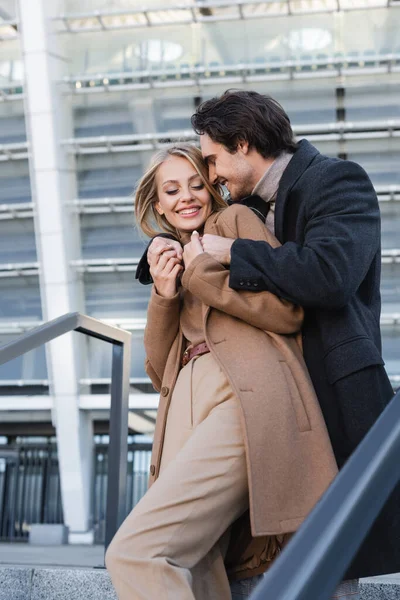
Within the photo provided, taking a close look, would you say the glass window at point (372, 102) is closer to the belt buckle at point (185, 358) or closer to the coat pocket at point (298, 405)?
the belt buckle at point (185, 358)

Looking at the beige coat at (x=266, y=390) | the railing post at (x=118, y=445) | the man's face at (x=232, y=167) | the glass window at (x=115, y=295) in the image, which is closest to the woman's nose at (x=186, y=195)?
the man's face at (x=232, y=167)

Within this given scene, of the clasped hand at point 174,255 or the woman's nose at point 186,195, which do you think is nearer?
the clasped hand at point 174,255

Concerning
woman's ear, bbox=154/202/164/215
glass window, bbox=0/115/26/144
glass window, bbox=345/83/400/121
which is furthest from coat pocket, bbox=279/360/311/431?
glass window, bbox=0/115/26/144

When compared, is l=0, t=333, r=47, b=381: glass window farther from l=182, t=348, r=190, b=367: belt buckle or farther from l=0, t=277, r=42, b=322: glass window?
l=182, t=348, r=190, b=367: belt buckle

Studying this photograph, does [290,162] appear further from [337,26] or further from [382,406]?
[337,26]

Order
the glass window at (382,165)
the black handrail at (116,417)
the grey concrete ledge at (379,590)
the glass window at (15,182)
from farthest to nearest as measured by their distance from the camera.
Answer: the glass window at (15,182) < the glass window at (382,165) < the black handrail at (116,417) < the grey concrete ledge at (379,590)

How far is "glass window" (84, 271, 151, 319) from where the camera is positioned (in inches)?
781

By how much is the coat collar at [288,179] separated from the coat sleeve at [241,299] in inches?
1.9

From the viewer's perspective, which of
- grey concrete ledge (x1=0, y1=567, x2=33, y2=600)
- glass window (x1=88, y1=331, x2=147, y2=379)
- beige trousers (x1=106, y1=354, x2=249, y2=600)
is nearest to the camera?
beige trousers (x1=106, y1=354, x2=249, y2=600)

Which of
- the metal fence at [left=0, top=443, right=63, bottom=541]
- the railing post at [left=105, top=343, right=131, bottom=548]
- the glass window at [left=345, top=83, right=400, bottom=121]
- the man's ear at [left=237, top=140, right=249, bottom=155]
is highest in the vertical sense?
the glass window at [left=345, top=83, right=400, bottom=121]

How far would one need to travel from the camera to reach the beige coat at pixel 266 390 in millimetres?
2154

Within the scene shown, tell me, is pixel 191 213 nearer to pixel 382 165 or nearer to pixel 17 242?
pixel 382 165

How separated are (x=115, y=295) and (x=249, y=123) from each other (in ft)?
57.7

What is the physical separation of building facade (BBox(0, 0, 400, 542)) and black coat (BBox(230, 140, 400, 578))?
15373 mm
